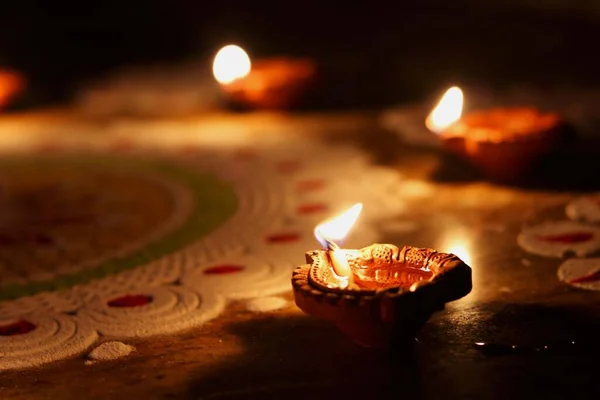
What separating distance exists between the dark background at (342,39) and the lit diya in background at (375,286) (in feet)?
10.3

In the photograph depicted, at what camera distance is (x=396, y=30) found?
7.09m

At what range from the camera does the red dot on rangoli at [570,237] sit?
2.92 meters

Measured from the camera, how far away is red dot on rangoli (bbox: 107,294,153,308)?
8.66 feet

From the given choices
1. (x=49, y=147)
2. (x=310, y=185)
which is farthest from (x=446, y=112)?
(x=49, y=147)

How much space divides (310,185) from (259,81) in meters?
1.47

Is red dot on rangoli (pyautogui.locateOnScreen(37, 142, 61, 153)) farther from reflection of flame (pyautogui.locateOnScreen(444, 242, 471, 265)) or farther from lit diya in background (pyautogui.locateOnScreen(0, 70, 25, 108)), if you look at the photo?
reflection of flame (pyautogui.locateOnScreen(444, 242, 471, 265))

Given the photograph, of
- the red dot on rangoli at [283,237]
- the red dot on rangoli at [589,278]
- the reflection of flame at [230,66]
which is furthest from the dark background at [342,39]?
the red dot on rangoli at [589,278]

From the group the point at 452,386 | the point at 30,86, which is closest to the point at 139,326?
the point at 452,386

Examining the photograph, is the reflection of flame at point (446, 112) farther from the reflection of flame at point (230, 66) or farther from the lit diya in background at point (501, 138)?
the reflection of flame at point (230, 66)

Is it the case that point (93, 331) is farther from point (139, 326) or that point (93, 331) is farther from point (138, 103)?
point (138, 103)

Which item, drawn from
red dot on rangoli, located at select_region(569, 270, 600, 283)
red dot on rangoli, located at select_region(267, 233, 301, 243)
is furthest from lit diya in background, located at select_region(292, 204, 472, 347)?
red dot on rangoli, located at select_region(267, 233, 301, 243)

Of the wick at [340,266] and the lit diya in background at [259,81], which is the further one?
the lit diya in background at [259,81]

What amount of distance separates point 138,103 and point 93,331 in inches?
137

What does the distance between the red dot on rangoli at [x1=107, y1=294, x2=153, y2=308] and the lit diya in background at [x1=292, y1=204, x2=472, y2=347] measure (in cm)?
65
